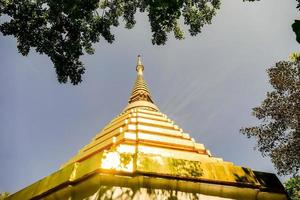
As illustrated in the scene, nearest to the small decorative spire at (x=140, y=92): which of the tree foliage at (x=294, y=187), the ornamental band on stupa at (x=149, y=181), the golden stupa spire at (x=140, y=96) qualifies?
the golden stupa spire at (x=140, y=96)

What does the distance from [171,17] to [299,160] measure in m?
8.74

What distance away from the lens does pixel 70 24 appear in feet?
28.1

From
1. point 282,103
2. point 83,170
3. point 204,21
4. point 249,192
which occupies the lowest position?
point 249,192

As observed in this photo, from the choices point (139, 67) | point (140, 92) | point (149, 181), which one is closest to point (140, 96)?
point (140, 92)

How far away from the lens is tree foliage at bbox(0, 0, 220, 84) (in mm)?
7938

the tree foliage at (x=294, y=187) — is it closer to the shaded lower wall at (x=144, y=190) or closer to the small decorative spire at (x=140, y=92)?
the small decorative spire at (x=140, y=92)

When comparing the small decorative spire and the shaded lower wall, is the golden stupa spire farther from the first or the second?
the shaded lower wall

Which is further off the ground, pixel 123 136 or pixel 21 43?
pixel 21 43

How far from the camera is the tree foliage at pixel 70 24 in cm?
794

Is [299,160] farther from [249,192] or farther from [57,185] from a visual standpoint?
[57,185]

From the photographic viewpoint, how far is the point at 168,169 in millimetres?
6375

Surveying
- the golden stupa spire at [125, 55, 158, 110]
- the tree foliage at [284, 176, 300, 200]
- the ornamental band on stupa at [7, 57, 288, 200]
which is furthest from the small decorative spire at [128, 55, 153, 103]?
the ornamental band on stupa at [7, 57, 288, 200]

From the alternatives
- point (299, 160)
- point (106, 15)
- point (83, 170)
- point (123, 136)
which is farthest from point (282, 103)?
point (83, 170)

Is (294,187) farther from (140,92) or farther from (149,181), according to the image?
(149,181)
